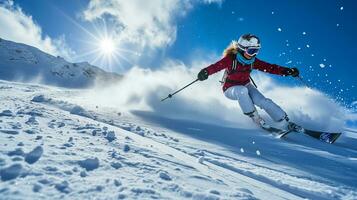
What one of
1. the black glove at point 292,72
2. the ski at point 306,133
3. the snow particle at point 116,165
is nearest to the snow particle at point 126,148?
the snow particle at point 116,165

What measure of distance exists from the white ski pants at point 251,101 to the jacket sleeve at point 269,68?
72 cm

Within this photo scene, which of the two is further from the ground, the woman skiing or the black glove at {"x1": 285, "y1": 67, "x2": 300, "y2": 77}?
the black glove at {"x1": 285, "y1": 67, "x2": 300, "y2": 77}

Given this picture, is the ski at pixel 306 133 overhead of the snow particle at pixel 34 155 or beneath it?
overhead

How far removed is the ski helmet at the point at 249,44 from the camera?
7770 mm

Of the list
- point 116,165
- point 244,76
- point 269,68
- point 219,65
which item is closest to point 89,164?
point 116,165

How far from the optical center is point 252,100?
27.1 ft

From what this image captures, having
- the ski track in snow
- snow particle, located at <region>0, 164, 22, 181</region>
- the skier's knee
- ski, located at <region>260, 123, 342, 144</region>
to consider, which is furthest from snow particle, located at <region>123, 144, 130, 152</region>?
ski, located at <region>260, 123, 342, 144</region>

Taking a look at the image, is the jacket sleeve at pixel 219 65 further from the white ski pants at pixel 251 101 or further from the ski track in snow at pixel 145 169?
the ski track in snow at pixel 145 169

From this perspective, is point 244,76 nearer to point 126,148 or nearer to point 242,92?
point 242,92

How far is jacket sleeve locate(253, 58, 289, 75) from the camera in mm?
8570

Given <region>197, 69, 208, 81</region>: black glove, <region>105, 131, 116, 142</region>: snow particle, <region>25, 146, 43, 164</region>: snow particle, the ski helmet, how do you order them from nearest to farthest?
<region>25, 146, 43, 164</region>: snow particle < <region>105, 131, 116, 142</region>: snow particle < the ski helmet < <region>197, 69, 208, 81</region>: black glove

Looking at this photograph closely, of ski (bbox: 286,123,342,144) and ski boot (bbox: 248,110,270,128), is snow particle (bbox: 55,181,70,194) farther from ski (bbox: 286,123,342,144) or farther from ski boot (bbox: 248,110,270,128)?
ski (bbox: 286,123,342,144)

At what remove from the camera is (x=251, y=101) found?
315 inches

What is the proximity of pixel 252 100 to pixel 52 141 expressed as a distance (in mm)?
5264
